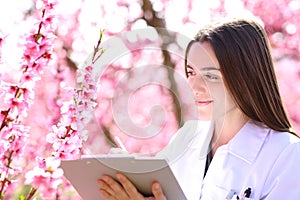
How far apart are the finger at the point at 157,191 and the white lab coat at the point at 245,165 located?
0.25m

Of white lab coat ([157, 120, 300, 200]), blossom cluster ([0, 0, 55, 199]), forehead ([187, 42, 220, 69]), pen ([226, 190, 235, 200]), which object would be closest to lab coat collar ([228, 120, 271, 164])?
white lab coat ([157, 120, 300, 200])

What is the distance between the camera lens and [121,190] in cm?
174

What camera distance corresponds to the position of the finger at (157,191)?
5.50ft

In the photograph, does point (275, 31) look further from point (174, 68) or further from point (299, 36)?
Result: point (174, 68)

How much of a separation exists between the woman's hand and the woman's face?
0.29m

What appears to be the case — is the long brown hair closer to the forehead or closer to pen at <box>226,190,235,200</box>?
the forehead

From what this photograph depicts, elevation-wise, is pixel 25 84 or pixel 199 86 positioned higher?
pixel 25 84

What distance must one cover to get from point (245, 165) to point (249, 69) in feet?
0.93

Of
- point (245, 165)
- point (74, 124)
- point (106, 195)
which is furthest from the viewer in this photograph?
point (74, 124)

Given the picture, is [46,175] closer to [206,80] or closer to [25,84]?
[25,84]

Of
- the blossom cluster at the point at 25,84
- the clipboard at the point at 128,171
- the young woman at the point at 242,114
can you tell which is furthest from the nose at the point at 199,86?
the blossom cluster at the point at 25,84

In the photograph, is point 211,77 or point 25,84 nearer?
point 211,77

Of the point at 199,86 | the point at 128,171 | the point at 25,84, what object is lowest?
the point at 128,171

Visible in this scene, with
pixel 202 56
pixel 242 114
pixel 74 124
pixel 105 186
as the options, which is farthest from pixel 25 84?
pixel 242 114
